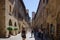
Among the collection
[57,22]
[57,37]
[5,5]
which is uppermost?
[5,5]

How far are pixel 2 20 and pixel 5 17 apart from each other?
68cm

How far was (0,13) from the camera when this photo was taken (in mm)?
26078

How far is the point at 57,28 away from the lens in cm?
1864

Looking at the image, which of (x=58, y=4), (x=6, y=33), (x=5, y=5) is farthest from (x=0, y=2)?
(x=58, y=4)

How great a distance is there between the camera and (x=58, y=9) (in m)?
17.8

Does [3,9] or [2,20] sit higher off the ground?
[3,9]

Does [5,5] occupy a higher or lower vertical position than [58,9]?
higher

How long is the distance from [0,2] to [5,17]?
238 centimetres

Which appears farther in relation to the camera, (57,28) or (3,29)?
(3,29)

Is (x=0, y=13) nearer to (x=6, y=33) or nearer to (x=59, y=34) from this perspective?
(x=6, y=33)

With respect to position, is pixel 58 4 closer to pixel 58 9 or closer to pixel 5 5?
pixel 58 9

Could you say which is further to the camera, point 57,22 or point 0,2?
point 0,2

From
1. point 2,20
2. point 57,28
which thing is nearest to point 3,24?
point 2,20

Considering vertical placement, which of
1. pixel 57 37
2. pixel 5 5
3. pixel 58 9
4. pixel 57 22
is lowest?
pixel 57 37
